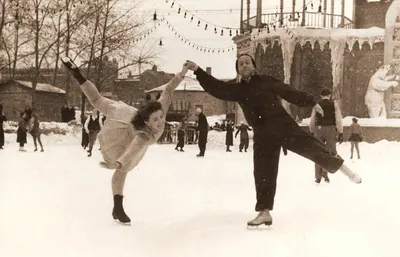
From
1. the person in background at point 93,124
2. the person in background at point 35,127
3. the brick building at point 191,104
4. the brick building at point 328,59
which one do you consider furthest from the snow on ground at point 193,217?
the brick building at point 328,59

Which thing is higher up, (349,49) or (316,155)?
(349,49)

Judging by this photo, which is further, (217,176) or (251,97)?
(217,176)

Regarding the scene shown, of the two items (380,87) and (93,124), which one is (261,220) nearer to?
(93,124)

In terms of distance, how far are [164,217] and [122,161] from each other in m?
0.76

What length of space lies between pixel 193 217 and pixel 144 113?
89 cm

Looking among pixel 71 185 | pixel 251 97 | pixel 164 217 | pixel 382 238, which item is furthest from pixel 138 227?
pixel 71 185

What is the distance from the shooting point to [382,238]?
12.3 ft

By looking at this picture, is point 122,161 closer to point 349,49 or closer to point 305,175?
point 305,175

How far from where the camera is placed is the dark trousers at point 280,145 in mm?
4133

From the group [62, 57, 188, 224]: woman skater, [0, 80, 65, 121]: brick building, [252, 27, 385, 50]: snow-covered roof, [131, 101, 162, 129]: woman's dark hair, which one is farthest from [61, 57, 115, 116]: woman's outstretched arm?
[0, 80, 65, 121]: brick building

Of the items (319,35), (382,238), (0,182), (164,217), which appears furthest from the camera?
(319,35)

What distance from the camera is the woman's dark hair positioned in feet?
13.5

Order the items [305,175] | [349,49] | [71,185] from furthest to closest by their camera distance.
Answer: [349,49]
[305,175]
[71,185]

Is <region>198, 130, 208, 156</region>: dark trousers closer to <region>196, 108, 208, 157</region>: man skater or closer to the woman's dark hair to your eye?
<region>196, 108, 208, 157</region>: man skater
